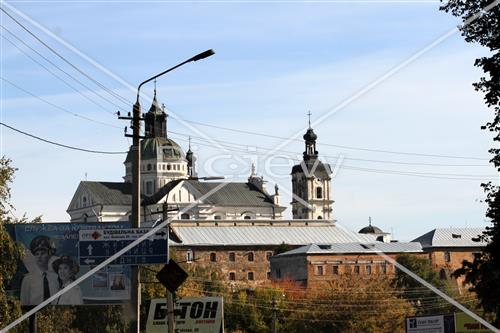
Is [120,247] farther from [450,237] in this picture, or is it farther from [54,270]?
[450,237]

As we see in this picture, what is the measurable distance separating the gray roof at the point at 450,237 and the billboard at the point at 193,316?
145m

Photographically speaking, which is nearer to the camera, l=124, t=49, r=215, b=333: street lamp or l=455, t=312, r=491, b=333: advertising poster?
l=124, t=49, r=215, b=333: street lamp

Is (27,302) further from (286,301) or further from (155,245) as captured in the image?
(286,301)

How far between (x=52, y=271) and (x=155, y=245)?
6889 mm

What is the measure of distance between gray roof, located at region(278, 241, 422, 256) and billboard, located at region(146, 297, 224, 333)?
123 meters

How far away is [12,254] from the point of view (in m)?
35.3

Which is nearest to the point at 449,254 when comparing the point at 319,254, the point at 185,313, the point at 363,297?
the point at 319,254

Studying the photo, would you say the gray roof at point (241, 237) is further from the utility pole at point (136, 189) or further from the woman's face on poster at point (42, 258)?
the utility pole at point (136, 189)

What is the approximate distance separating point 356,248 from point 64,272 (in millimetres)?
138961

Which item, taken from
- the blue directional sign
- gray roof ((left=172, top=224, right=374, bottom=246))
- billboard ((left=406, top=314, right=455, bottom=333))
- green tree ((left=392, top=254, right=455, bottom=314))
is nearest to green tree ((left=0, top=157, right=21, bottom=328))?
the blue directional sign

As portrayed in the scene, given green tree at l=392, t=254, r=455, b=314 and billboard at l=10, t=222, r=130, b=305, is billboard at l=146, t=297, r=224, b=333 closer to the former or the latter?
billboard at l=10, t=222, r=130, b=305

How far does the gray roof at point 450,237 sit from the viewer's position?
191375 millimetres

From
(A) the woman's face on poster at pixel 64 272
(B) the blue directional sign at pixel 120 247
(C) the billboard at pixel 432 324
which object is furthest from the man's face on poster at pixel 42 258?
(C) the billboard at pixel 432 324

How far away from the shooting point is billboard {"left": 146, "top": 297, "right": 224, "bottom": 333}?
47656 millimetres
